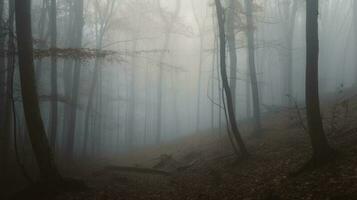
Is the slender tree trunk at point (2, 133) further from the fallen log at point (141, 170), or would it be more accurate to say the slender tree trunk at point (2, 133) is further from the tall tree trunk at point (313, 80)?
the tall tree trunk at point (313, 80)

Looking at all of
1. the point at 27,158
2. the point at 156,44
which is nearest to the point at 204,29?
the point at 156,44

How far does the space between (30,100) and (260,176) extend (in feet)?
24.3

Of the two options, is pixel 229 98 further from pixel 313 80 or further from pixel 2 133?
pixel 2 133

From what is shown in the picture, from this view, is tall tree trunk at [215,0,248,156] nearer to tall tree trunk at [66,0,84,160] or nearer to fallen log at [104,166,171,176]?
fallen log at [104,166,171,176]

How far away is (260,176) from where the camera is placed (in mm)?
10367

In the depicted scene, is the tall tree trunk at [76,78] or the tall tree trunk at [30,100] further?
the tall tree trunk at [76,78]

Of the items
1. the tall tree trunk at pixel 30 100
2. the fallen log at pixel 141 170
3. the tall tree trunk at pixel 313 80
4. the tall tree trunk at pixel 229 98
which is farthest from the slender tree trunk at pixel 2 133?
the tall tree trunk at pixel 313 80

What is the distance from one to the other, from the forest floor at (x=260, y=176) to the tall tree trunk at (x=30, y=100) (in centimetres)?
108

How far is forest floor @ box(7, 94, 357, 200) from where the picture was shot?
314 inches

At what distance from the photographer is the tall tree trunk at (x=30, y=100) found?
9.93 metres

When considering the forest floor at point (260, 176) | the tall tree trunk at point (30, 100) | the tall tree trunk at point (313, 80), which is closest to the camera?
the forest floor at point (260, 176)

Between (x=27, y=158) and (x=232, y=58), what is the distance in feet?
44.9

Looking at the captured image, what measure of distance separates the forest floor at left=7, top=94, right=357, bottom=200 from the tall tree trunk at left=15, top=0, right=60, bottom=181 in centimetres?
108

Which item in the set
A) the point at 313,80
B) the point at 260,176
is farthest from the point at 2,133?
the point at 313,80
